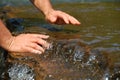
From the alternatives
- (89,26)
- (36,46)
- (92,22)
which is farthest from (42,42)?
(92,22)

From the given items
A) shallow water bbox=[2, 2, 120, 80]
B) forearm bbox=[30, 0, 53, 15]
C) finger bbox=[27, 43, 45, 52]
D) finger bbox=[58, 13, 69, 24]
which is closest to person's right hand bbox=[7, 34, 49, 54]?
finger bbox=[27, 43, 45, 52]

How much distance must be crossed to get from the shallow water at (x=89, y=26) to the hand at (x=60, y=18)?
0.48 feet

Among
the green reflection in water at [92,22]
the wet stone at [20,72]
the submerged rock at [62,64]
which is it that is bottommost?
the green reflection in water at [92,22]

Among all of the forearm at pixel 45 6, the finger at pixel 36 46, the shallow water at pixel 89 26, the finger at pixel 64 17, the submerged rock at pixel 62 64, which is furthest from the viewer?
the forearm at pixel 45 6

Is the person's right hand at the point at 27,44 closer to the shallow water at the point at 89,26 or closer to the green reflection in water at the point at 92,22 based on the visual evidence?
the shallow water at the point at 89,26

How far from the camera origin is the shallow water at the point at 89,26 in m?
3.79

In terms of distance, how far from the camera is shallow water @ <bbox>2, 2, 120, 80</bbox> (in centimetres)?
379

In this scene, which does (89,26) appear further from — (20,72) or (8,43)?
(20,72)

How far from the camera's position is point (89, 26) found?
15.3ft

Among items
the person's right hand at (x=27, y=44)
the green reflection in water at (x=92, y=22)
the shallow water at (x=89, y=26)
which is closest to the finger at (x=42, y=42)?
the person's right hand at (x=27, y=44)

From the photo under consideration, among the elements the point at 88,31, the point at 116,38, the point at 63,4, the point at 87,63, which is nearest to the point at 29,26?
the point at 88,31

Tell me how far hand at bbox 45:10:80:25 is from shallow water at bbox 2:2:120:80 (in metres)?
0.15

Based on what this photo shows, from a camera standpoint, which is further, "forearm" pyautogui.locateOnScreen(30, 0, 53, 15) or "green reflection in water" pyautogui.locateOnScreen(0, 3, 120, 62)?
"forearm" pyautogui.locateOnScreen(30, 0, 53, 15)

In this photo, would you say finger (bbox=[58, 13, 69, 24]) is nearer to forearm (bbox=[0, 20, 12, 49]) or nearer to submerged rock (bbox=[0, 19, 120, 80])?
submerged rock (bbox=[0, 19, 120, 80])
